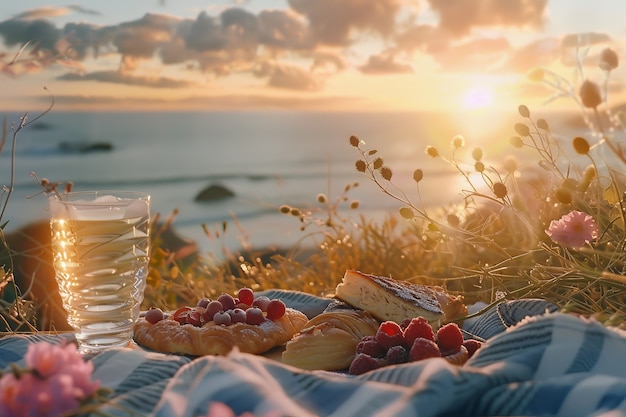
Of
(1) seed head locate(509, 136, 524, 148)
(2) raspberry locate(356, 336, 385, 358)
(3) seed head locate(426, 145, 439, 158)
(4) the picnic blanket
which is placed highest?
(1) seed head locate(509, 136, 524, 148)

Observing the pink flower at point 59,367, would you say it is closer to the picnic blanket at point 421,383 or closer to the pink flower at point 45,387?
the pink flower at point 45,387

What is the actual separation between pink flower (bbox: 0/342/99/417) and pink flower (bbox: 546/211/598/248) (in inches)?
64.9

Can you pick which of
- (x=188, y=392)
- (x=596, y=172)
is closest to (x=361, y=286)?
(x=596, y=172)

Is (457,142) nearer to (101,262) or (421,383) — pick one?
(101,262)

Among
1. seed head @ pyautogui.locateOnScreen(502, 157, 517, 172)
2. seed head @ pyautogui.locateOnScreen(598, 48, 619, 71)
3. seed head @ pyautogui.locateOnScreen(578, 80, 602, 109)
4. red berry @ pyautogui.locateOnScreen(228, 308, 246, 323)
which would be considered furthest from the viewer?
red berry @ pyautogui.locateOnScreen(228, 308, 246, 323)

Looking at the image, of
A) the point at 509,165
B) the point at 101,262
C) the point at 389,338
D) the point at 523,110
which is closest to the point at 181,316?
the point at 101,262

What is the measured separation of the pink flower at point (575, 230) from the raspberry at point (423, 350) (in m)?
0.53

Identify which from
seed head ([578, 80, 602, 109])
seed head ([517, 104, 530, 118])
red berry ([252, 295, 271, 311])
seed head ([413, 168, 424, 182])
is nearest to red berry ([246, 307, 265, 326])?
red berry ([252, 295, 271, 311])

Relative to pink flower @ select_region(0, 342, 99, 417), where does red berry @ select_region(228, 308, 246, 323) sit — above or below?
below

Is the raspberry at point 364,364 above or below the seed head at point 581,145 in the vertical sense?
below

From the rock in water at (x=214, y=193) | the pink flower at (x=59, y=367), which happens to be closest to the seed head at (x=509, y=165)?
the pink flower at (x=59, y=367)

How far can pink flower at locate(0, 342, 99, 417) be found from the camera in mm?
1112

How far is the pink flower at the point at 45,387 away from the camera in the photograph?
1.11m

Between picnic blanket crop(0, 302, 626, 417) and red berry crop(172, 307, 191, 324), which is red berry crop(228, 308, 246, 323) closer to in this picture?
red berry crop(172, 307, 191, 324)
